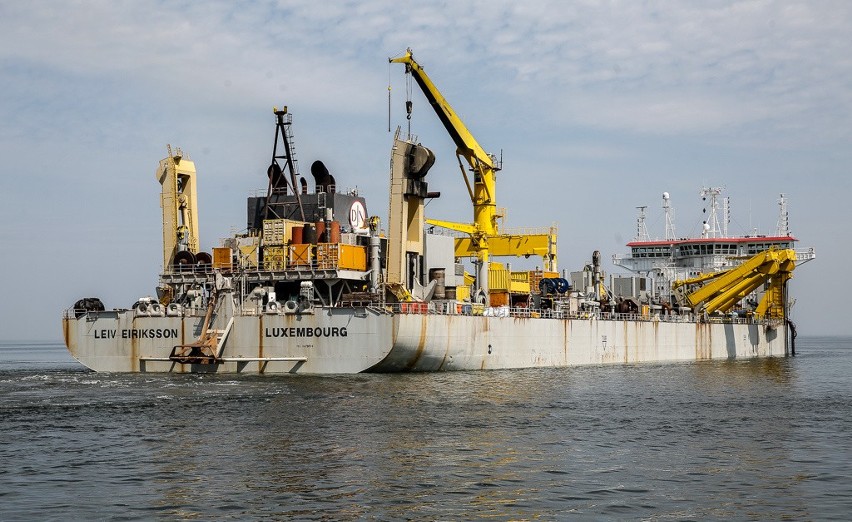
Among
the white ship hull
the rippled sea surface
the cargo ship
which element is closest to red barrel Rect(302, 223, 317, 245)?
the cargo ship

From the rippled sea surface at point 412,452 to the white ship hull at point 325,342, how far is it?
2.78m

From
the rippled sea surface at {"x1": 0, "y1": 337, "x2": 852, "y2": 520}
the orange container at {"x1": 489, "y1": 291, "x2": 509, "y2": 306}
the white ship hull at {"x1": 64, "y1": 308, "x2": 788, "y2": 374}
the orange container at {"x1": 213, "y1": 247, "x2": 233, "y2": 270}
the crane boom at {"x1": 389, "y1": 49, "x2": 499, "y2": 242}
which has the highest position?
the crane boom at {"x1": 389, "y1": 49, "x2": 499, "y2": 242}

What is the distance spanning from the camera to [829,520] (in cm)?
1891

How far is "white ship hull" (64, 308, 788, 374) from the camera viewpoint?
4684 cm

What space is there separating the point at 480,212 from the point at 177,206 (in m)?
22.4

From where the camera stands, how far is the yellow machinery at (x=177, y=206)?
57250 mm

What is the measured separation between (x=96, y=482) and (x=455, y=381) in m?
25.9

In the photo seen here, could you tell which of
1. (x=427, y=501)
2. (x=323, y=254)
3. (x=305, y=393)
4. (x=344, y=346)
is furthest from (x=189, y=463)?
(x=323, y=254)

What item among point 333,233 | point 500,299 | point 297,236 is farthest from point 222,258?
point 500,299

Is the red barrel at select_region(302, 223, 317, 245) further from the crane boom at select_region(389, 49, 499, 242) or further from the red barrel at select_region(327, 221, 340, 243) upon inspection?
the crane boom at select_region(389, 49, 499, 242)

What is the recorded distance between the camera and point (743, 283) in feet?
279

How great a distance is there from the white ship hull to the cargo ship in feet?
0.21

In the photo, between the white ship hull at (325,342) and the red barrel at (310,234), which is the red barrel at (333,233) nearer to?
the red barrel at (310,234)

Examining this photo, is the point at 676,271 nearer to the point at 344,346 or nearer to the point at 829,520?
the point at 344,346
